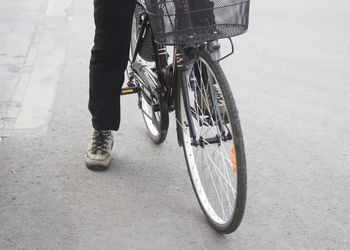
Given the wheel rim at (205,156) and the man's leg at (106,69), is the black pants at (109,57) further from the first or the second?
the wheel rim at (205,156)

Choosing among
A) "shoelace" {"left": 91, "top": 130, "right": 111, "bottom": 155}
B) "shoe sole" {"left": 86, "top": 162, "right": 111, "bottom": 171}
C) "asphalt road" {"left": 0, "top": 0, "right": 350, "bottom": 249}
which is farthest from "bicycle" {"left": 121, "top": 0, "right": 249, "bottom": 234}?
"shoe sole" {"left": 86, "top": 162, "right": 111, "bottom": 171}

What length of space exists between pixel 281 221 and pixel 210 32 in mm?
1152

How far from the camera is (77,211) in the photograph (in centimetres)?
279

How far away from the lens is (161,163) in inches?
133

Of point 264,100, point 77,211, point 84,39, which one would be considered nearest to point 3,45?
point 84,39

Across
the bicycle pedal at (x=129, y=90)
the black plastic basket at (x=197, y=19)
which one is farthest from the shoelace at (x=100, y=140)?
the black plastic basket at (x=197, y=19)

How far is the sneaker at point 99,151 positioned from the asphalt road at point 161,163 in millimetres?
74

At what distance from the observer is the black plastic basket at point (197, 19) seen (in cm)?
223

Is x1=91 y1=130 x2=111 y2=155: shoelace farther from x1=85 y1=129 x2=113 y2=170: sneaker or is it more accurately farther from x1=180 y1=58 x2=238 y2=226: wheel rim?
x1=180 y1=58 x2=238 y2=226: wheel rim

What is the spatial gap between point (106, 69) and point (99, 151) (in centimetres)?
57

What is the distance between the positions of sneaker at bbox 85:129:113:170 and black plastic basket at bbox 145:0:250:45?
1.19 m

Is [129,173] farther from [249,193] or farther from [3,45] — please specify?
[3,45]

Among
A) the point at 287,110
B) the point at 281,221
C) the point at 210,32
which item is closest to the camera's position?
the point at 210,32

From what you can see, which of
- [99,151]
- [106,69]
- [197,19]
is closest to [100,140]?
[99,151]
